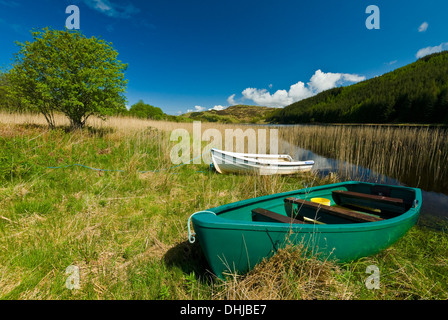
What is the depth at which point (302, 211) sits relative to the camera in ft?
11.3

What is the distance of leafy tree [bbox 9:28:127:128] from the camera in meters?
6.70

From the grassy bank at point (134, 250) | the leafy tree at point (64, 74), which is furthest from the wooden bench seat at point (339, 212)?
the leafy tree at point (64, 74)

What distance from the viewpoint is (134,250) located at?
104 inches

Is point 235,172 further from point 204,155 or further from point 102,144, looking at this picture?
point 102,144

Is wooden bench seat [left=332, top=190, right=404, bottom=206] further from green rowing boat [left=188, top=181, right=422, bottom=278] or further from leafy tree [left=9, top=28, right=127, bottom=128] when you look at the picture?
leafy tree [left=9, top=28, right=127, bottom=128]

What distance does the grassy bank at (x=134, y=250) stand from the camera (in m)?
1.92

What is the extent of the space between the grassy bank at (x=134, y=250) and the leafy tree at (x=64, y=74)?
2.38m

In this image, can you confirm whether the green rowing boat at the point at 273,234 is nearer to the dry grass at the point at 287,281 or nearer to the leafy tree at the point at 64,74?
the dry grass at the point at 287,281

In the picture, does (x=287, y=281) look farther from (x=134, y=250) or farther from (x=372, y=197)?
(x=372, y=197)

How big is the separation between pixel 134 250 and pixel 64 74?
24.9 ft

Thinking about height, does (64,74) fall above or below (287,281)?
above

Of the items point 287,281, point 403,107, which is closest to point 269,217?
point 287,281
